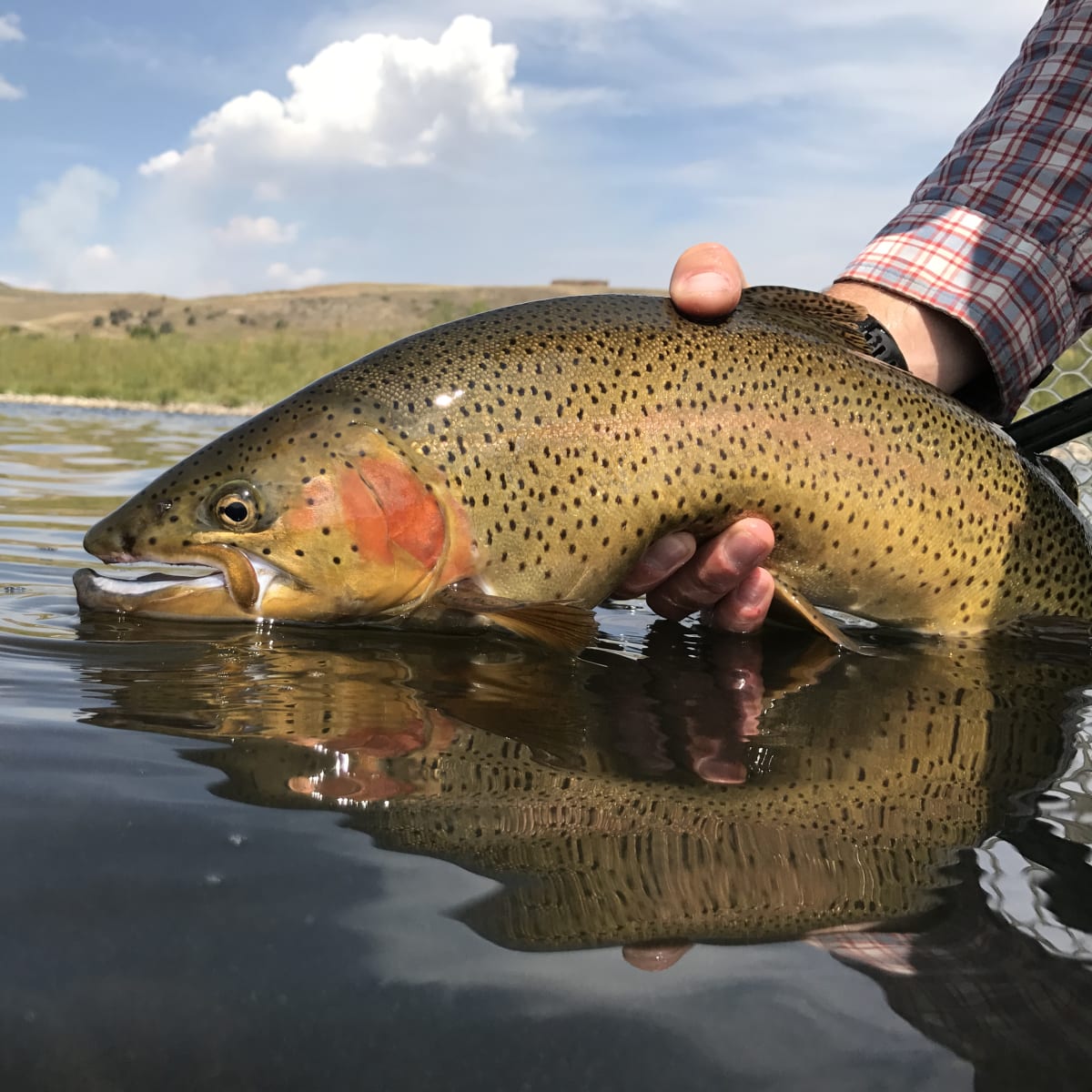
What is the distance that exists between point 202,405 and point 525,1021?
81.3 ft

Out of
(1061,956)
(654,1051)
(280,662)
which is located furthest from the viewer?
(280,662)

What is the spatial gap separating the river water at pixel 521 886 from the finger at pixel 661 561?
2.18ft

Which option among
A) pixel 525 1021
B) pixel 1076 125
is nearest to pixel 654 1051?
pixel 525 1021

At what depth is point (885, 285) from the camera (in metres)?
3.65

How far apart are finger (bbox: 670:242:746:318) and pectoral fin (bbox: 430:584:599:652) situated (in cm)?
93

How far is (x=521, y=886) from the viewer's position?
1.26 m

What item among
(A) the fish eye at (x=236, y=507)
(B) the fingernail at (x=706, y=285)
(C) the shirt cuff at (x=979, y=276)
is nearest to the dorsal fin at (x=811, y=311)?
(B) the fingernail at (x=706, y=285)

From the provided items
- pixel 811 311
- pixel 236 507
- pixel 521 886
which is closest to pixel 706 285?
pixel 811 311

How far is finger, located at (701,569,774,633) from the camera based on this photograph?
121 inches

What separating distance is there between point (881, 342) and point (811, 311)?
0.46 metres

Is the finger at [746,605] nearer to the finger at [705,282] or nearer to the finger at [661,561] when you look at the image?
the finger at [661,561]

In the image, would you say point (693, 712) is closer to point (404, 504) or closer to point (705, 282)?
point (404, 504)

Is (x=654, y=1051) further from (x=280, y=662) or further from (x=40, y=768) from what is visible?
(x=280, y=662)

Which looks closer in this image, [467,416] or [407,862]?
[407,862]
